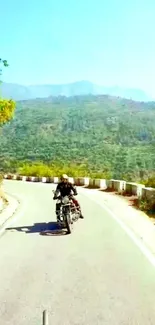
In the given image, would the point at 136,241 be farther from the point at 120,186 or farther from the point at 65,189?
the point at 120,186

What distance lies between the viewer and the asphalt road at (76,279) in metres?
7.34

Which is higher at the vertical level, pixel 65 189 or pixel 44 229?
pixel 65 189

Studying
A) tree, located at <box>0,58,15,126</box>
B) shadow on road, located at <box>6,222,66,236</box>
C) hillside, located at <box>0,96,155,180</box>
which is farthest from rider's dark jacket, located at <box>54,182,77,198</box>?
hillside, located at <box>0,96,155,180</box>

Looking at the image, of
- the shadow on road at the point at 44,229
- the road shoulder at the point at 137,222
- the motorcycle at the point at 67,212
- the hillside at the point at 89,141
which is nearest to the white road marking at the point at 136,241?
the road shoulder at the point at 137,222

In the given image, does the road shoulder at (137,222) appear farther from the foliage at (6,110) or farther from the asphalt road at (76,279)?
the foliage at (6,110)

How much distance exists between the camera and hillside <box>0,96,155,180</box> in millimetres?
96312

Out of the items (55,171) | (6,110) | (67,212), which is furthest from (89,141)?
(67,212)

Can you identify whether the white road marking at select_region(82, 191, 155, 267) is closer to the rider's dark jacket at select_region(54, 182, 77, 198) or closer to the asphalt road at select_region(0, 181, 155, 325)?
the asphalt road at select_region(0, 181, 155, 325)

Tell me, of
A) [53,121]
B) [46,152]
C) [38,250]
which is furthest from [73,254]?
[53,121]

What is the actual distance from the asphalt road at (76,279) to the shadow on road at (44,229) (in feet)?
0.68

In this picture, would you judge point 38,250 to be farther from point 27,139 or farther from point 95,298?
point 27,139

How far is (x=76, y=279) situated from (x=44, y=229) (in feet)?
22.7

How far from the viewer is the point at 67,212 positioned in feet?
51.3

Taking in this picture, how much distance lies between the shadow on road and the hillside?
193 ft
